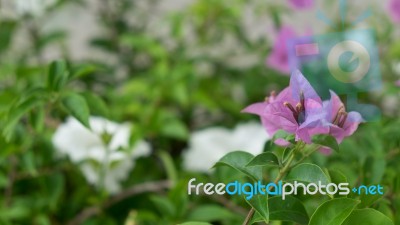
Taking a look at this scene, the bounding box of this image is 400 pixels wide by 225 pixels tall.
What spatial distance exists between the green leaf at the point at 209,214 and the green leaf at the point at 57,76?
0.16 m

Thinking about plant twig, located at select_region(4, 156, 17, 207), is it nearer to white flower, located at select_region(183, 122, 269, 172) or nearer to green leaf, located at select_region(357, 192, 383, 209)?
white flower, located at select_region(183, 122, 269, 172)

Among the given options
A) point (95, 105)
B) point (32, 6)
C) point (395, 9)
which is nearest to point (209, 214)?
point (95, 105)

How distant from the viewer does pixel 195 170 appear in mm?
680

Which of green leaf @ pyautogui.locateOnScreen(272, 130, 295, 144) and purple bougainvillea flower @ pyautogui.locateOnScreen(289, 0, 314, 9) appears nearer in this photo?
green leaf @ pyautogui.locateOnScreen(272, 130, 295, 144)

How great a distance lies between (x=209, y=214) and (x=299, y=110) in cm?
22

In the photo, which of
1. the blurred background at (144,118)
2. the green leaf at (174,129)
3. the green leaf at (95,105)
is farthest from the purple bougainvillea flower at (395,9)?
the green leaf at (95,105)

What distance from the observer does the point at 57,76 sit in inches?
16.6

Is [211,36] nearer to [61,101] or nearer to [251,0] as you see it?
[251,0]

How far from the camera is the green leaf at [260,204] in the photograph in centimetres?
29

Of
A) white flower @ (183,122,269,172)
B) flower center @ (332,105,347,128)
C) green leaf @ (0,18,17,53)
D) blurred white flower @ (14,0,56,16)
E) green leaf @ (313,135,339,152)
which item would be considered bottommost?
white flower @ (183,122,269,172)

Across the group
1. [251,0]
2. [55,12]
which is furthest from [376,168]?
[55,12]

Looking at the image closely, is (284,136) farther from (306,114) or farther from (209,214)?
(209,214)

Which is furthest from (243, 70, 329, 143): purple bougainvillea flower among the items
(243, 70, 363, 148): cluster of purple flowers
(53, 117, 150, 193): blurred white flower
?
(53, 117, 150, 193): blurred white flower

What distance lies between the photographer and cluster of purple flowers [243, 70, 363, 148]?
0.29 meters
